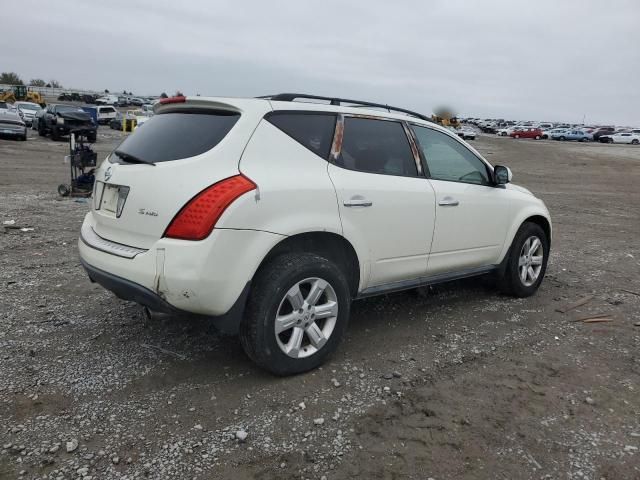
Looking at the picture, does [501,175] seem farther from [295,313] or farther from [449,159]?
[295,313]

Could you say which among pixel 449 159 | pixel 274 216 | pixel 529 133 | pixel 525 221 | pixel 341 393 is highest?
pixel 529 133

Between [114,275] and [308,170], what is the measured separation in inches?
53.4

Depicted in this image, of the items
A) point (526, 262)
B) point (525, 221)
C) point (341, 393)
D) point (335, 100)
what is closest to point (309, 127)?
point (335, 100)

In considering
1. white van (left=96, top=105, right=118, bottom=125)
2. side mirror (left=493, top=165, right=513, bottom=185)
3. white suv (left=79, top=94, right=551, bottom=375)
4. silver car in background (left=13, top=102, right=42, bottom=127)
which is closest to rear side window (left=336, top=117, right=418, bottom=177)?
white suv (left=79, top=94, right=551, bottom=375)

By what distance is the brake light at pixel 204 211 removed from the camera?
290 cm

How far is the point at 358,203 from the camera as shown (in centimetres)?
355

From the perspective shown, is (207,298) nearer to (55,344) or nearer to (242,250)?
(242,250)

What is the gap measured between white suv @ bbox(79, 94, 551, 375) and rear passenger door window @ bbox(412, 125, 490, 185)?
0.08 ft

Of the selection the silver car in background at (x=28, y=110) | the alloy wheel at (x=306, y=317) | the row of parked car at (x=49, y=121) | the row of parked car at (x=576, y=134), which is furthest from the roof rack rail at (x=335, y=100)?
the row of parked car at (x=576, y=134)

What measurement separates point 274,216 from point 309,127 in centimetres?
77

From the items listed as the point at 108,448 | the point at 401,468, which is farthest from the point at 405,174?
the point at 108,448

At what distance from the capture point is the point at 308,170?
3.37 meters

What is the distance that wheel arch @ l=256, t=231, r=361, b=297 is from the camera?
3.28m

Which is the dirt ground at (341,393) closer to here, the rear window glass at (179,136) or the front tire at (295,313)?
the front tire at (295,313)
